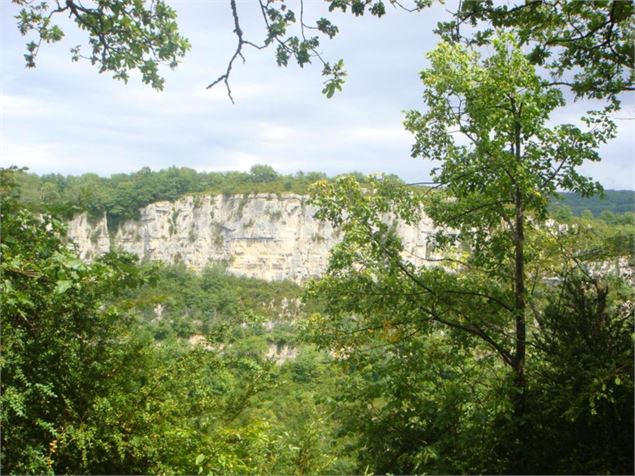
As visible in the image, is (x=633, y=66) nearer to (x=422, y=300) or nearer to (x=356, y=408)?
(x=422, y=300)

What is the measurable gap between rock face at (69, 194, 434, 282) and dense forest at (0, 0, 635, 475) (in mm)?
85009

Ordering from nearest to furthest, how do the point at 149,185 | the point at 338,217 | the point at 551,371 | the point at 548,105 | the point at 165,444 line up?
the point at 165,444, the point at 551,371, the point at 548,105, the point at 338,217, the point at 149,185

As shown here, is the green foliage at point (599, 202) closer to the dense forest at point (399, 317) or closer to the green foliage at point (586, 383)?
the dense forest at point (399, 317)

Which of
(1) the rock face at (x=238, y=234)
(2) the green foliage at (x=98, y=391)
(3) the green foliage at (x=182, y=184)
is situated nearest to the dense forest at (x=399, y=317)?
(2) the green foliage at (x=98, y=391)

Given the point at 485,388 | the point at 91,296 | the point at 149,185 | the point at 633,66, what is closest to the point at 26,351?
the point at 91,296

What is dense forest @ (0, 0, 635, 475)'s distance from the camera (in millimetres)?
3246

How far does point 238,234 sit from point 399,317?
91660 mm

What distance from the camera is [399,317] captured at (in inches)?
238

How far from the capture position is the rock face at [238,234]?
94.3 meters

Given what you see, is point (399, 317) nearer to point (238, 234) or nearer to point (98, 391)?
point (98, 391)

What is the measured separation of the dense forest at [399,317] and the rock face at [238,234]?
279 ft

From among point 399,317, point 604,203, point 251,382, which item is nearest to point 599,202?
point 604,203

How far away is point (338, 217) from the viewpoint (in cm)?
657

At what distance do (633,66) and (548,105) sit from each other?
97.7 inches
